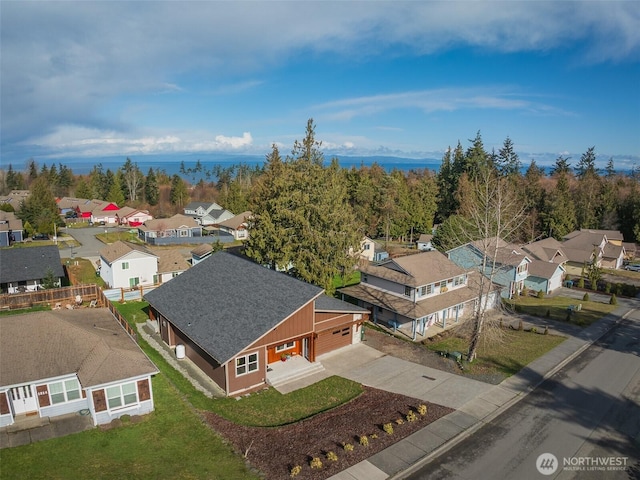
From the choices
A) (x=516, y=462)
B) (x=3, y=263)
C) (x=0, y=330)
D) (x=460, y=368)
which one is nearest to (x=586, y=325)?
(x=460, y=368)

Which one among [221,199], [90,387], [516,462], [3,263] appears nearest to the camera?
[516,462]

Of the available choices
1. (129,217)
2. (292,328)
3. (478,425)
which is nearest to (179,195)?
(129,217)

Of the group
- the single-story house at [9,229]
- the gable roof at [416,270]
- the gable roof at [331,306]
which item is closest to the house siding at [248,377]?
the gable roof at [331,306]

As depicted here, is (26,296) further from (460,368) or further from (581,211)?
(581,211)

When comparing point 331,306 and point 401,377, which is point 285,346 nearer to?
point 331,306

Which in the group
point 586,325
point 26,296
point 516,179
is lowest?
point 586,325

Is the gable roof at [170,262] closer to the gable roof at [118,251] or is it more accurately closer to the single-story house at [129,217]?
the gable roof at [118,251]

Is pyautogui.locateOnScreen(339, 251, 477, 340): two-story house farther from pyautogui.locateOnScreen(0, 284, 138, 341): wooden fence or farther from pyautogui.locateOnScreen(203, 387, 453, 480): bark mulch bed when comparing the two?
pyautogui.locateOnScreen(0, 284, 138, 341): wooden fence

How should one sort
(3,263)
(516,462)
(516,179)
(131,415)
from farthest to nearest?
(516,179) → (3,263) → (131,415) → (516,462)
